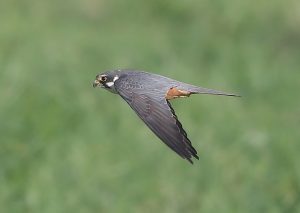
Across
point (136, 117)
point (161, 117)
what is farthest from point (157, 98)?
point (136, 117)

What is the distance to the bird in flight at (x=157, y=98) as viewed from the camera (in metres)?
4.14

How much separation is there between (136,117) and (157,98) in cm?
399

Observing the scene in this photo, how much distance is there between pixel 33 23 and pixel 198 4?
2131 mm

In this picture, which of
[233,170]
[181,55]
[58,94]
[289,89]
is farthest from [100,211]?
A: [181,55]

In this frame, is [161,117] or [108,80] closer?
[161,117]

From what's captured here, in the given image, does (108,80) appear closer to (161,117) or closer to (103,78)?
(103,78)

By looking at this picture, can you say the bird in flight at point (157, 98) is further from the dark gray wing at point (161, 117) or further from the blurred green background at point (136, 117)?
the blurred green background at point (136, 117)

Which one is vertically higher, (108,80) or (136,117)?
(136,117)

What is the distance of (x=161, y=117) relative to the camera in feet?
14.1

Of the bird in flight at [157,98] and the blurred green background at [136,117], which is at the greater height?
the blurred green background at [136,117]

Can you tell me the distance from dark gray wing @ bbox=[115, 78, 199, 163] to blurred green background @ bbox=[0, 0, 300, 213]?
2305 millimetres

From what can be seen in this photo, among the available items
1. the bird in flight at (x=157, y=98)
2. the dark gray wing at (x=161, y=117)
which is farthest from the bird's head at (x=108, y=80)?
the dark gray wing at (x=161, y=117)

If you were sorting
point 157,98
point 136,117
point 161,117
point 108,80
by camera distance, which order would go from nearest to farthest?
point 161,117 < point 157,98 < point 108,80 < point 136,117

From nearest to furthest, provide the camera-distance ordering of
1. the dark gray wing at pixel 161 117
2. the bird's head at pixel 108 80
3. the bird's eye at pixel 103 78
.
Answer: the dark gray wing at pixel 161 117
the bird's head at pixel 108 80
the bird's eye at pixel 103 78
